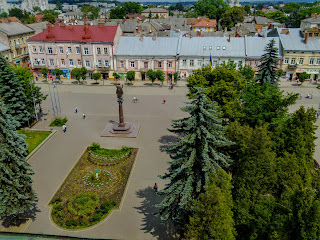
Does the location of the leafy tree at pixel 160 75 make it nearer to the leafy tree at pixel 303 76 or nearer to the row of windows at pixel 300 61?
the row of windows at pixel 300 61

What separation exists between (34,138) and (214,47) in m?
37.9

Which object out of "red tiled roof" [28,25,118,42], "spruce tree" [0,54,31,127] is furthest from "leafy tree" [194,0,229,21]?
"spruce tree" [0,54,31,127]

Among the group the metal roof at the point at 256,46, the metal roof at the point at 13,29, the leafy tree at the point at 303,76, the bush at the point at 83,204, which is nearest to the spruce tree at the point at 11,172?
the bush at the point at 83,204

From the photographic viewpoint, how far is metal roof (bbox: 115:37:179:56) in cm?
5719

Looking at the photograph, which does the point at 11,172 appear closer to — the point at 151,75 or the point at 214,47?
the point at 151,75

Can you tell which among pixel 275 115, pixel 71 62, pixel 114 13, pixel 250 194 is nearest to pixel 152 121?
pixel 275 115

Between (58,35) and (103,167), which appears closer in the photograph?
(103,167)

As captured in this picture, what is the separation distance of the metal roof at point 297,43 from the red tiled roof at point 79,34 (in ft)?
110

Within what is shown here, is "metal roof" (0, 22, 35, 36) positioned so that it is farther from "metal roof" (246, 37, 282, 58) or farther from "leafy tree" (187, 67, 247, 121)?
"leafy tree" (187, 67, 247, 121)

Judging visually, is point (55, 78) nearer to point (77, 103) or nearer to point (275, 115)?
point (77, 103)

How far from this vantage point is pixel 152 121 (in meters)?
40.0

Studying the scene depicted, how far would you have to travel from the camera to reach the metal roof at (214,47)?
5644 centimetres

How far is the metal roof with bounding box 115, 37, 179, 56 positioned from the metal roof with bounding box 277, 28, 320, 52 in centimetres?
2134

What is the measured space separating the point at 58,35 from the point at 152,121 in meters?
31.6
